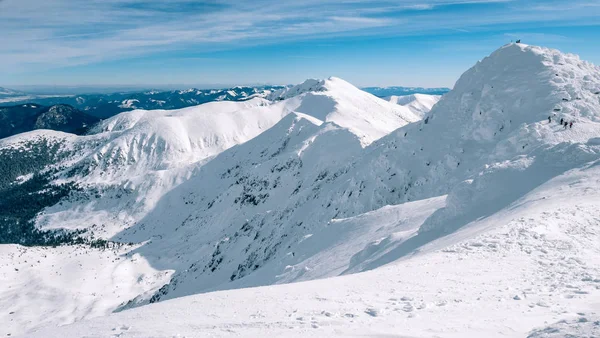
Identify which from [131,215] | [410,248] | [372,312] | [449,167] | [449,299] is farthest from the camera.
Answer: [131,215]

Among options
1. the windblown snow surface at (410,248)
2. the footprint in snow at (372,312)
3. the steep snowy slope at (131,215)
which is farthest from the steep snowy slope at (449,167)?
the footprint in snow at (372,312)

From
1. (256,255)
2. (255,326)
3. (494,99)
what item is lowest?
(256,255)

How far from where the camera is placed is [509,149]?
42.5 metres

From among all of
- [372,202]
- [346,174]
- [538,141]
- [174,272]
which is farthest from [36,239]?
[538,141]

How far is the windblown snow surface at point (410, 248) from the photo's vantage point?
43.9 feet

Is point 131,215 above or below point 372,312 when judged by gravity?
below

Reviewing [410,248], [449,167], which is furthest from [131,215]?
[410,248]

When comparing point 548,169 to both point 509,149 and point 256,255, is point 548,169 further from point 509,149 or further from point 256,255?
point 256,255

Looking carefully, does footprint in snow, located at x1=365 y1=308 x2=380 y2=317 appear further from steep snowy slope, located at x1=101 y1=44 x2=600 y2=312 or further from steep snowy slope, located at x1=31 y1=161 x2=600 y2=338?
steep snowy slope, located at x1=101 y1=44 x2=600 y2=312

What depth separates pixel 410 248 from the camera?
28719 mm

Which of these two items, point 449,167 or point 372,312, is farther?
point 449,167

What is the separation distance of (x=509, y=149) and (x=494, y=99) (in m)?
13.7

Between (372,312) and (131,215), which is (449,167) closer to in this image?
(372,312)

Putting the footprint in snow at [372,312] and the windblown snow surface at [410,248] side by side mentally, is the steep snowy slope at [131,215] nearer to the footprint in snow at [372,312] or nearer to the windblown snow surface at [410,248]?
the windblown snow surface at [410,248]
